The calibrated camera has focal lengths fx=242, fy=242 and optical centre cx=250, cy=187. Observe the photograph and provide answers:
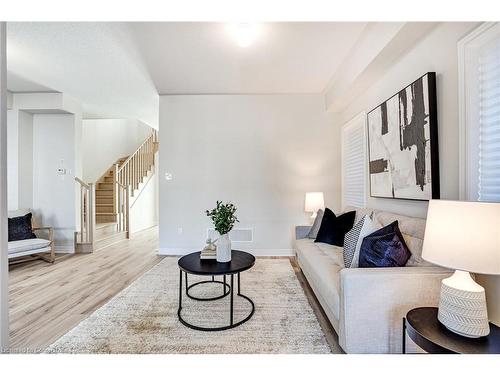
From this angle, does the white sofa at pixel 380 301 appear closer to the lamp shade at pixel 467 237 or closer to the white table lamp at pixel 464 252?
the white table lamp at pixel 464 252

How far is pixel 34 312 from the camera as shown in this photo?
2.22 m

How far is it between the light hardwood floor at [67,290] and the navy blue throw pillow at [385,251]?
0.66 meters

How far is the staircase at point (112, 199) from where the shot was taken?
14.2 feet

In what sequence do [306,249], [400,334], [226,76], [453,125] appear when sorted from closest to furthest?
[400,334] → [453,125] → [306,249] → [226,76]

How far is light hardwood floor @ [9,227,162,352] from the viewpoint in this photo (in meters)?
1.94

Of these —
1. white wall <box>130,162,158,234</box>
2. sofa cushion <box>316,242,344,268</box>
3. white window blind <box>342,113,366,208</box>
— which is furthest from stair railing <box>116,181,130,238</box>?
white window blind <box>342,113,366,208</box>

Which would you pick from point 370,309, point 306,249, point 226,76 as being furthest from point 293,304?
point 226,76

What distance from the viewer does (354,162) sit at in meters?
3.51

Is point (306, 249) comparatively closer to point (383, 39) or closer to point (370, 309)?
point (370, 309)

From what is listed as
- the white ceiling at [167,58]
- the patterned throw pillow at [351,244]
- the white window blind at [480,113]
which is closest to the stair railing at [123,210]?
the white ceiling at [167,58]

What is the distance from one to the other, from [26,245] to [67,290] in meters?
1.31

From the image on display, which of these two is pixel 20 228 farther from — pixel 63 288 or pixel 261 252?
pixel 261 252

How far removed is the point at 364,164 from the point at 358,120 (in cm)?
62
